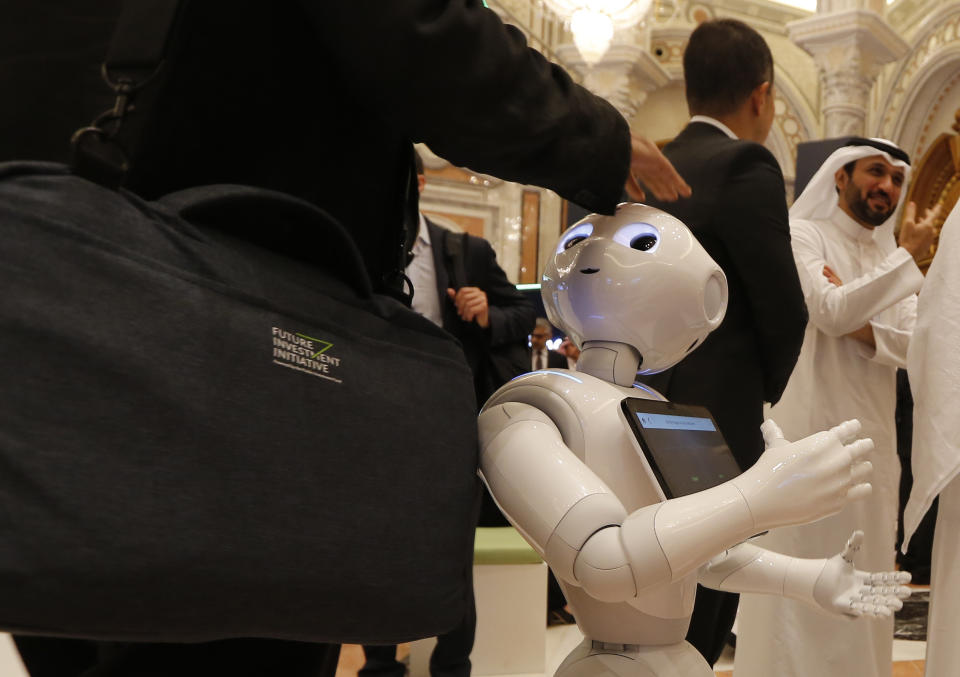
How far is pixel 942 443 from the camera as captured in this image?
244 centimetres

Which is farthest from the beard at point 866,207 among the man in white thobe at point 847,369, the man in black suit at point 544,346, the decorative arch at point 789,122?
the decorative arch at point 789,122

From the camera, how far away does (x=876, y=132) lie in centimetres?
1209

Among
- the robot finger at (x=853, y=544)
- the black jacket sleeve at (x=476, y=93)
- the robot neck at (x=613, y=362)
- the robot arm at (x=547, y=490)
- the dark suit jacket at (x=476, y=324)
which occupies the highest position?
the dark suit jacket at (x=476, y=324)

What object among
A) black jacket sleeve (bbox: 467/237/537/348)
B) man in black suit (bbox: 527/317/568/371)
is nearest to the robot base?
black jacket sleeve (bbox: 467/237/537/348)

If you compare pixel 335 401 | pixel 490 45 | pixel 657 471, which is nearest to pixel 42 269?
pixel 335 401

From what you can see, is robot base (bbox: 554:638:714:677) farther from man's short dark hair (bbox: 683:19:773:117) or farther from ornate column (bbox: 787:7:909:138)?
ornate column (bbox: 787:7:909:138)

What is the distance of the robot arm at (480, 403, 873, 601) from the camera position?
1165mm

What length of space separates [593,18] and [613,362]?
20.2ft

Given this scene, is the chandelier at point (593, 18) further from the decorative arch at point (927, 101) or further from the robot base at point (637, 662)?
the robot base at point (637, 662)

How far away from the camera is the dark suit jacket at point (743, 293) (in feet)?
7.26

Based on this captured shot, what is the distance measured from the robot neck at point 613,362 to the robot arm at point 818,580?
36 centimetres

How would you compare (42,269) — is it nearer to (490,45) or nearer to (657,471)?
(490,45)

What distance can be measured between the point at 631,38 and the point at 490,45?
954 cm

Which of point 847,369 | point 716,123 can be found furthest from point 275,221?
point 847,369
